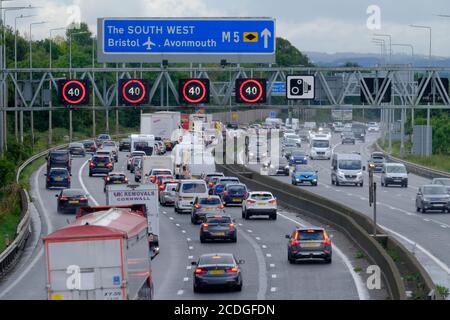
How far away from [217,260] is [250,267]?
6.81 metres

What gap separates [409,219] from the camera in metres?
62.7

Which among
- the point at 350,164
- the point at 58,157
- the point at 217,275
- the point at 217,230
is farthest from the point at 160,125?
the point at 217,275

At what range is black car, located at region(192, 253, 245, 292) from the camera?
1486 inches

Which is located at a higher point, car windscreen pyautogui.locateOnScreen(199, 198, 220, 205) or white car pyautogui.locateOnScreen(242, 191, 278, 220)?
Answer: car windscreen pyautogui.locateOnScreen(199, 198, 220, 205)

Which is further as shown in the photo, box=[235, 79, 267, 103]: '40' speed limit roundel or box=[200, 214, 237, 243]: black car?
box=[235, 79, 267, 103]: '40' speed limit roundel

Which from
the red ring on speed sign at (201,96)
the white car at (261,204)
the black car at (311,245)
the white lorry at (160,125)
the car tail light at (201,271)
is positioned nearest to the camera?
the car tail light at (201,271)

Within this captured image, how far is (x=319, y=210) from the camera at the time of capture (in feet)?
204

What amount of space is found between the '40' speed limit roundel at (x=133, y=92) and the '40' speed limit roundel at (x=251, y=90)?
179 inches

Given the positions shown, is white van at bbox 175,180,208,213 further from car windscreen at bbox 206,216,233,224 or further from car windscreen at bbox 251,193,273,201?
car windscreen at bbox 206,216,233,224

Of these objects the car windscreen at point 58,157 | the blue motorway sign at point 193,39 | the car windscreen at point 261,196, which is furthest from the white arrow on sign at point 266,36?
the car windscreen at point 58,157

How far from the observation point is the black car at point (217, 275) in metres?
37.8

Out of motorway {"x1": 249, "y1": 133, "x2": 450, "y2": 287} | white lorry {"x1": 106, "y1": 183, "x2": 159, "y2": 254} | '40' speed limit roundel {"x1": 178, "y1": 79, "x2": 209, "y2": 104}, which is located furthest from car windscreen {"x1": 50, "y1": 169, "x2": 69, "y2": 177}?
white lorry {"x1": 106, "y1": 183, "x2": 159, "y2": 254}

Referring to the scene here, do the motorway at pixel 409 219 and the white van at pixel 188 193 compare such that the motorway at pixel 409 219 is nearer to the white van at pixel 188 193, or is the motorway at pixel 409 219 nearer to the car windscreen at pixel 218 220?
the car windscreen at pixel 218 220

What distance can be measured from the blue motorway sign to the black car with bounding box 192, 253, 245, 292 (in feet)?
52.6
